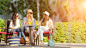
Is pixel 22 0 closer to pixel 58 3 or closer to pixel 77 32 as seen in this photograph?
pixel 58 3

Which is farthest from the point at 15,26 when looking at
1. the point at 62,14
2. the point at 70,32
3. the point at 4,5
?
the point at 70,32

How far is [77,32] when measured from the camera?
836cm

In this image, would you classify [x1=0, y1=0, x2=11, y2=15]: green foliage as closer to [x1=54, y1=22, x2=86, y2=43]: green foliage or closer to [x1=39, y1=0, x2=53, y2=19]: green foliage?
[x1=39, y1=0, x2=53, y2=19]: green foliage

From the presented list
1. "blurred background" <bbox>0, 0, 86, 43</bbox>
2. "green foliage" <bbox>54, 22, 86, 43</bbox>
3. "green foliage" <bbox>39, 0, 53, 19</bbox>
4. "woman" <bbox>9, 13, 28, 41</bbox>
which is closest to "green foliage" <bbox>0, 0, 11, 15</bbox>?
"blurred background" <bbox>0, 0, 86, 43</bbox>

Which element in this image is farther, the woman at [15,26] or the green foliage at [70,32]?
the green foliage at [70,32]

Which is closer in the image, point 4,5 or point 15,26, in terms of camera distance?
point 15,26

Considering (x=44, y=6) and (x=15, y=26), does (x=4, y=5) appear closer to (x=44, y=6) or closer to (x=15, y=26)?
(x=44, y=6)

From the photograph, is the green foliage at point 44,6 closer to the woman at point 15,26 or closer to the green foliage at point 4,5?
the green foliage at point 4,5

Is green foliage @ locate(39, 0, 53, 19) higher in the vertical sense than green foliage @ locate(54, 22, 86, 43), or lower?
higher

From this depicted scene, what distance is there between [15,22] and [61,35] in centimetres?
Result: 197

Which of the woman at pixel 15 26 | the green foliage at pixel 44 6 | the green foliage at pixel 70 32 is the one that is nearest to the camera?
the woman at pixel 15 26

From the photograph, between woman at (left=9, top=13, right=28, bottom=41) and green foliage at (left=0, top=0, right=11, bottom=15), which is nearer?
woman at (left=9, top=13, right=28, bottom=41)

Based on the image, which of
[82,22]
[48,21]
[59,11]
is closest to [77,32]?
[82,22]

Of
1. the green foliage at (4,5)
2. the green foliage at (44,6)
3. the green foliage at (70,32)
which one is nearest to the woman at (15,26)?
the green foliage at (44,6)
